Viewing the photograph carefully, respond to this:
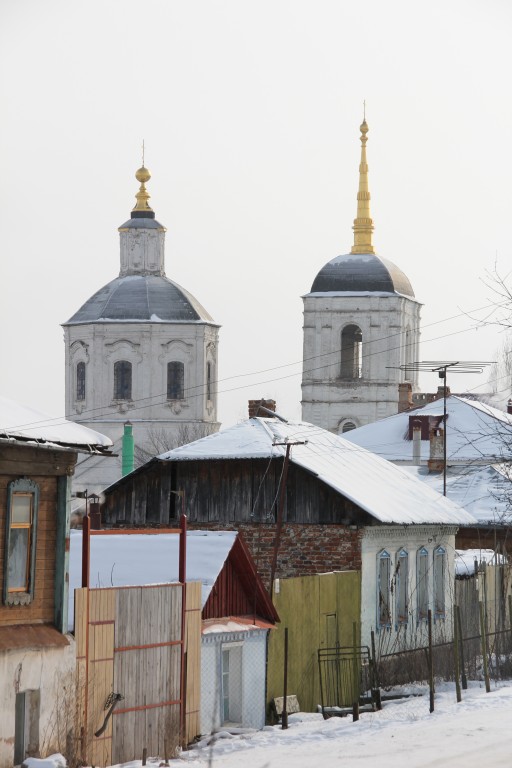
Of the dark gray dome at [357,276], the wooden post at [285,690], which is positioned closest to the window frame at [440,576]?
the wooden post at [285,690]

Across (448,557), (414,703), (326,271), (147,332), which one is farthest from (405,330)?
(414,703)

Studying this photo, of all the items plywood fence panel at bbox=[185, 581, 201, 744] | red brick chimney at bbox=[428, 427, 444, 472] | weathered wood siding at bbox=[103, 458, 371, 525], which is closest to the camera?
plywood fence panel at bbox=[185, 581, 201, 744]

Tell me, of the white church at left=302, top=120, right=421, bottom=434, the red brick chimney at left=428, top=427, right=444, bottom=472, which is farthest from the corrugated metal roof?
the white church at left=302, top=120, right=421, bottom=434

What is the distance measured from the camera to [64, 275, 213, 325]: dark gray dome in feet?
322

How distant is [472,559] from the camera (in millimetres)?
35312

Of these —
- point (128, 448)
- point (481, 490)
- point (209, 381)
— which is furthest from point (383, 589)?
point (209, 381)

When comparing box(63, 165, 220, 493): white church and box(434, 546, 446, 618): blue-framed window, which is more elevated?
box(63, 165, 220, 493): white church

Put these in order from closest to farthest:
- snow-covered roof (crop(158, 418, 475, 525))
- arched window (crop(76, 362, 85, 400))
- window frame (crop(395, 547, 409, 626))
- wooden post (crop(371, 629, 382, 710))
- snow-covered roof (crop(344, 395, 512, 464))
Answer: wooden post (crop(371, 629, 382, 710)) → snow-covered roof (crop(158, 418, 475, 525)) → window frame (crop(395, 547, 409, 626)) → snow-covered roof (crop(344, 395, 512, 464)) → arched window (crop(76, 362, 85, 400))

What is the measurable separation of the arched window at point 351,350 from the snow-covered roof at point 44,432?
78.4 metres

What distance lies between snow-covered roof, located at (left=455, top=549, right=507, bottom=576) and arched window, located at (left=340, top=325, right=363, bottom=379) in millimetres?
58772

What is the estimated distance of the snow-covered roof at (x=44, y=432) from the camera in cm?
1745

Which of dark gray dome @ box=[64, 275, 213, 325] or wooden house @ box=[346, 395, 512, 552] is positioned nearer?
wooden house @ box=[346, 395, 512, 552]

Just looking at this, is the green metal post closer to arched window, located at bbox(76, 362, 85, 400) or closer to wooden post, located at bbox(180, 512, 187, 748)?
arched window, located at bbox(76, 362, 85, 400)

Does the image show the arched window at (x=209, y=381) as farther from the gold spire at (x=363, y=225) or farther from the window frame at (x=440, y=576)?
the window frame at (x=440, y=576)
